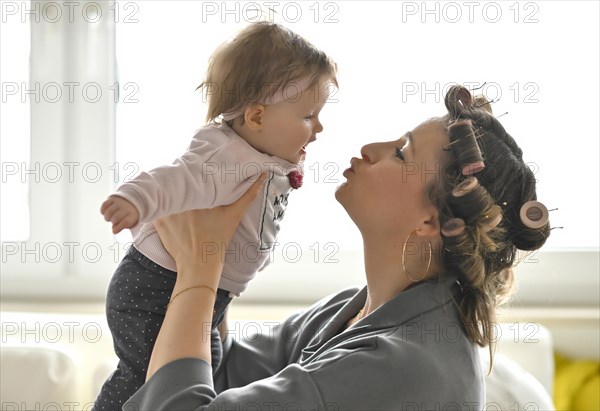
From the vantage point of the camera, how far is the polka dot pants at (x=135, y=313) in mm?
1574

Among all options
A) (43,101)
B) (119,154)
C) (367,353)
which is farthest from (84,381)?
(367,353)

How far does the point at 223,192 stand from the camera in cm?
151

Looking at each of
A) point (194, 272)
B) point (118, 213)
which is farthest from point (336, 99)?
point (118, 213)

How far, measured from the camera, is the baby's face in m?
1.56

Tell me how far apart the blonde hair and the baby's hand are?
350mm

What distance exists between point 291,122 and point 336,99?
0.95 meters

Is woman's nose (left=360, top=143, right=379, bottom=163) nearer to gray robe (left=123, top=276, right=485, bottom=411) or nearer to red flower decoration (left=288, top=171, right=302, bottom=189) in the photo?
red flower decoration (left=288, top=171, right=302, bottom=189)

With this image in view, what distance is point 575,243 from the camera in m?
2.58

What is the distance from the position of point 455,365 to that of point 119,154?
4.98 feet

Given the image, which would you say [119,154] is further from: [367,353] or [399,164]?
[367,353]

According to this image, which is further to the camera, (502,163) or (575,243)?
(575,243)

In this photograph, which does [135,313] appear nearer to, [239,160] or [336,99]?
[239,160]

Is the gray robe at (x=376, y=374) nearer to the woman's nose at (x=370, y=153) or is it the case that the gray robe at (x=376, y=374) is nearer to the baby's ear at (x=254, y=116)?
the woman's nose at (x=370, y=153)

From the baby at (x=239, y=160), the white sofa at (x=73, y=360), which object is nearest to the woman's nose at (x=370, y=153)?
the baby at (x=239, y=160)
